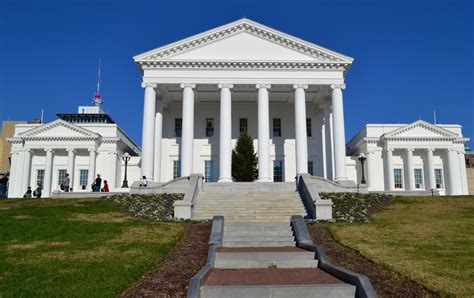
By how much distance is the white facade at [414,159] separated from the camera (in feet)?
164

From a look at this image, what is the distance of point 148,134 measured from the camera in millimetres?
38156

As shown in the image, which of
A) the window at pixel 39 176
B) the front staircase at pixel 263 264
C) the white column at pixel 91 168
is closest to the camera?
the front staircase at pixel 263 264

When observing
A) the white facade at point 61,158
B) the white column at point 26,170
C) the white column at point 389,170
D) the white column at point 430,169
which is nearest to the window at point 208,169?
the white facade at point 61,158

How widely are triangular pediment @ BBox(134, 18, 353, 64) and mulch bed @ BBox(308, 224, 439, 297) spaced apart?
86.0ft

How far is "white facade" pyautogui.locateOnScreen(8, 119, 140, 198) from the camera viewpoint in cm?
5009

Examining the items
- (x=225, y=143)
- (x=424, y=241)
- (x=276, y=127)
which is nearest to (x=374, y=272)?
(x=424, y=241)

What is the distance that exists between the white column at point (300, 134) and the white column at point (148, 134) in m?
13.0

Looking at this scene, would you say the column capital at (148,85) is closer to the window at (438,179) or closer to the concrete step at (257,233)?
the concrete step at (257,233)

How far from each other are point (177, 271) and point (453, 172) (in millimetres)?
46710

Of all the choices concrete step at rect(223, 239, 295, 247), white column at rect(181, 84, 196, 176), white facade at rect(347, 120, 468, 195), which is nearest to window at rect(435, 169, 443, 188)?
white facade at rect(347, 120, 468, 195)

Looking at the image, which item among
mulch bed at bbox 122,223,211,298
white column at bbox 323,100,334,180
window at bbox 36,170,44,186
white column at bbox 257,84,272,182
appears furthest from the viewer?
window at bbox 36,170,44,186

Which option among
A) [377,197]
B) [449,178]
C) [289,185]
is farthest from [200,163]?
[449,178]

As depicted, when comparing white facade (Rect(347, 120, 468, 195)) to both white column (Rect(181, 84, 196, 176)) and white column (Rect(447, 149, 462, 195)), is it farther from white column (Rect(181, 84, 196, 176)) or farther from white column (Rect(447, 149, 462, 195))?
white column (Rect(181, 84, 196, 176))

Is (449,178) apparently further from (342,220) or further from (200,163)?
(342,220)
